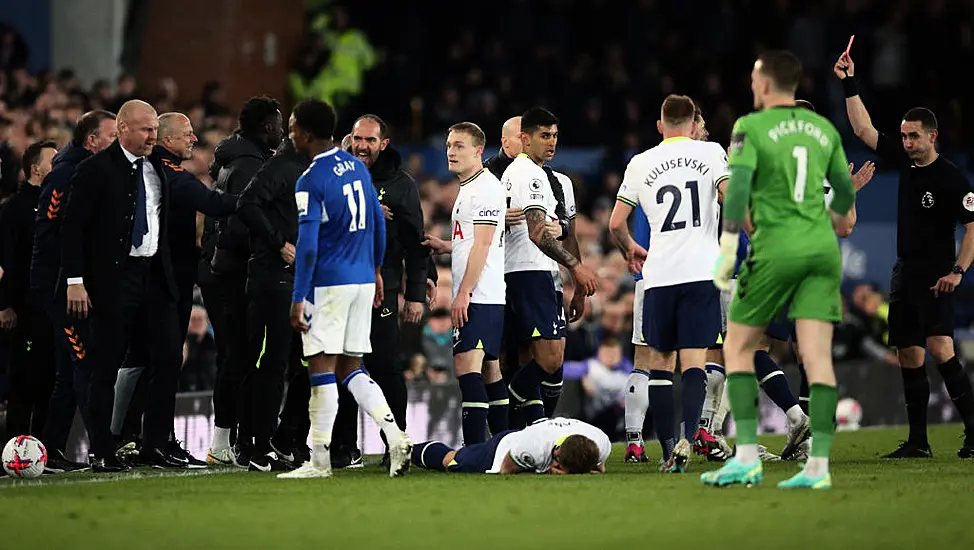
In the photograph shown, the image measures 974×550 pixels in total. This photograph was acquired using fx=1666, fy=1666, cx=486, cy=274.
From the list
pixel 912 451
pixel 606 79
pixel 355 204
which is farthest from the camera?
pixel 606 79

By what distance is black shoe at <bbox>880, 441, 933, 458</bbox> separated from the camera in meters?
12.0

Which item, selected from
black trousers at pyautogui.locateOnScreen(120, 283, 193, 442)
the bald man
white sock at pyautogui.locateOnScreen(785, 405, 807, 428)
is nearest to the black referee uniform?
white sock at pyautogui.locateOnScreen(785, 405, 807, 428)

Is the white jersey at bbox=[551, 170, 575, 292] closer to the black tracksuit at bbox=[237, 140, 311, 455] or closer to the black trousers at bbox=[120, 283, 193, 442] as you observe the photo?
the black tracksuit at bbox=[237, 140, 311, 455]

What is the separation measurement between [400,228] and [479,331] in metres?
0.96

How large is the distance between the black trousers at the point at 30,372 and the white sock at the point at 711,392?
4.56m

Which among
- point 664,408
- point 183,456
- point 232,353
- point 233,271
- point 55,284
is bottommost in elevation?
point 183,456

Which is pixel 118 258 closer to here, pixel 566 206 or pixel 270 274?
pixel 270 274

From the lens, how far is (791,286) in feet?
27.8

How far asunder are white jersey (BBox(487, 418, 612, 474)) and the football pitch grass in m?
0.20

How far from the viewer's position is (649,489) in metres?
8.76

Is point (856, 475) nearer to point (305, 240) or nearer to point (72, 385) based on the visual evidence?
point (305, 240)

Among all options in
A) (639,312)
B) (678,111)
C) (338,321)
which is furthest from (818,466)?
(639,312)

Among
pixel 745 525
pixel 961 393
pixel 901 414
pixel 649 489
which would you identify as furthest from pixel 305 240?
pixel 901 414

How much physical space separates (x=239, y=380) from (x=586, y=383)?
18.5ft
